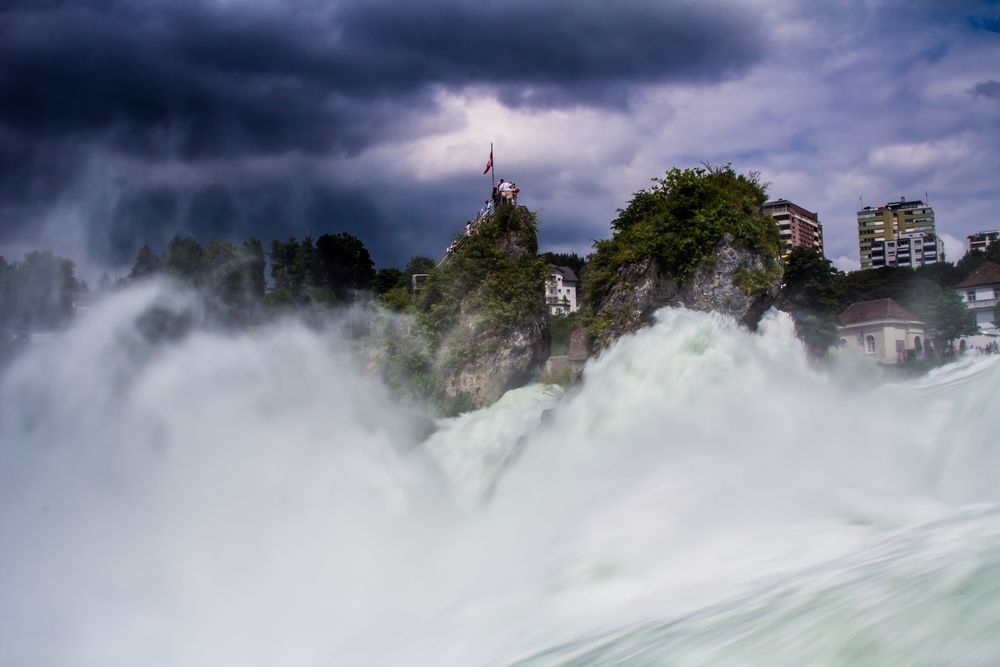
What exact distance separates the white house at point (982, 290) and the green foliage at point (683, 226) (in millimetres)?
19251

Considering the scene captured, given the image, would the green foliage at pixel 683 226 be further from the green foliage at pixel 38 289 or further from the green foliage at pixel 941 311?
the green foliage at pixel 941 311

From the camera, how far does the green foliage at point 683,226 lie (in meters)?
15.6

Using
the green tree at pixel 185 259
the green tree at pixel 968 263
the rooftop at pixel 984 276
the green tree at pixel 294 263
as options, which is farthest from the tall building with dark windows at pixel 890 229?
the green tree at pixel 185 259

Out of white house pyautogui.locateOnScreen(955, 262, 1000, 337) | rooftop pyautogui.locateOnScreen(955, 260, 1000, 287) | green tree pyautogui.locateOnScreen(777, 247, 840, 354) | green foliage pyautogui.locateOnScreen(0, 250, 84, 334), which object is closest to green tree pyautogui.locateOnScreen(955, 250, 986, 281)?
rooftop pyautogui.locateOnScreen(955, 260, 1000, 287)

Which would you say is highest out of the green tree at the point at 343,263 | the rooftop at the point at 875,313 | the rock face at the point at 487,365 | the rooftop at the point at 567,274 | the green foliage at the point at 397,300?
the rooftop at the point at 567,274

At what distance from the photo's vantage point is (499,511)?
11008 mm

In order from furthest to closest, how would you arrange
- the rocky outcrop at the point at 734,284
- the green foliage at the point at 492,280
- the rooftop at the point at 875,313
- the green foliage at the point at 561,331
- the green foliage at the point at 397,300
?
the rooftop at the point at 875,313
the green foliage at the point at 561,331
the green foliage at the point at 397,300
the green foliage at the point at 492,280
the rocky outcrop at the point at 734,284

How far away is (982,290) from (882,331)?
209 inches

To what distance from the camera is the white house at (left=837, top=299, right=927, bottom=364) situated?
28047 millimetres

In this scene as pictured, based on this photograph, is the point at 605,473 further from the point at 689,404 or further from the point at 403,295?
the point at 403,295

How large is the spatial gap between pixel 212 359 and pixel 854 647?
1452 centimetres

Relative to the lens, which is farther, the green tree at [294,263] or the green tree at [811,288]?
the green tree at [294,263]

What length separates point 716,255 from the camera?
1555 centimetres

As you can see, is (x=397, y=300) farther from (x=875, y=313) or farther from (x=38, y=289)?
(x=875, y=313)
